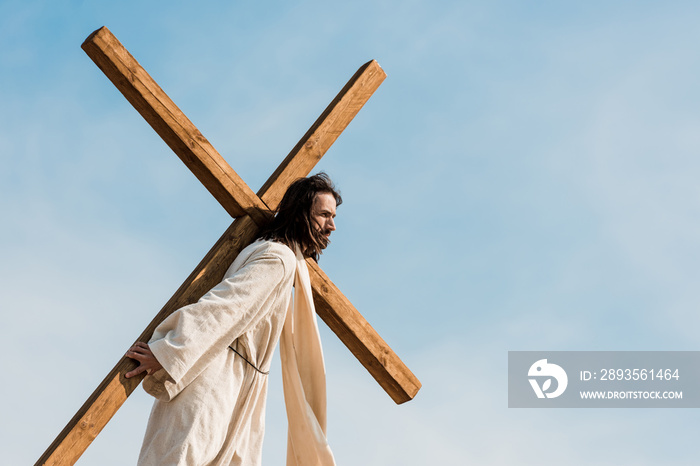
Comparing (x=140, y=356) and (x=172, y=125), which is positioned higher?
(x=172, y=125)

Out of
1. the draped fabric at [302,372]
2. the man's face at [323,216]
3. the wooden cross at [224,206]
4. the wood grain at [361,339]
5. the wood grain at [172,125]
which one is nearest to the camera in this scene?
the wooden cross at [224,206]

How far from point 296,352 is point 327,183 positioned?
79 cm

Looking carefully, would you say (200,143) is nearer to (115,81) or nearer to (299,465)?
(115,81)

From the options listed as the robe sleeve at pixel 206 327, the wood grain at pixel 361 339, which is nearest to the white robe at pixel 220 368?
the robe sleeve at pixel 206 327

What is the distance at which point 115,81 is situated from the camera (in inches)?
147

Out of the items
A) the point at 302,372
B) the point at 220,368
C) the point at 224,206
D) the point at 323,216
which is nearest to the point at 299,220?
the point at 323,216

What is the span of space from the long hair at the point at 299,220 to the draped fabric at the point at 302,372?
7 centimetres

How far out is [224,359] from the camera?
3594 mm

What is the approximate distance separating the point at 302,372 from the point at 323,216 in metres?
0.71

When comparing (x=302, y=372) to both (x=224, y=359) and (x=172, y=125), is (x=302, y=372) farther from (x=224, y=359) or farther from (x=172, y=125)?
(x=172, y=125)

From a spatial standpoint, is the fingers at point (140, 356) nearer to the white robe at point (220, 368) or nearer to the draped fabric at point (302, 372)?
the white robe at point (220, 368)

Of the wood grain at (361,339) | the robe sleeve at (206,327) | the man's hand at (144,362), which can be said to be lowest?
the man's hand at (144,362)

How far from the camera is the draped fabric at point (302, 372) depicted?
12.9 feet

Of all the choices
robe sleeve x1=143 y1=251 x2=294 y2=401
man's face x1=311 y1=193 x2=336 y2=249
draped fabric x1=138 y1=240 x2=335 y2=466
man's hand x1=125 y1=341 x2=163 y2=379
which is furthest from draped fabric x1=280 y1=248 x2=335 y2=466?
man's hand x1=125 y1=341 x2=163 y2=379
